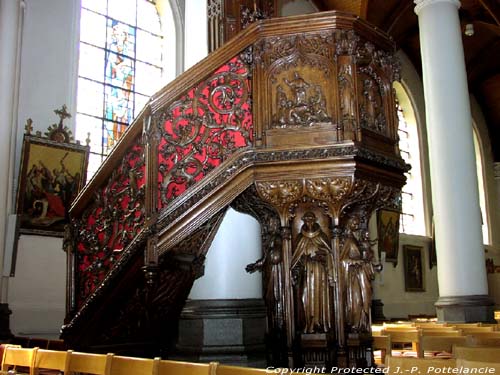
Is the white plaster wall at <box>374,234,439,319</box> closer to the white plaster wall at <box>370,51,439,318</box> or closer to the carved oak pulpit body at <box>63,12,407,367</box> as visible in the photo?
the white plaster wall at <box>370,51,439,318</box>

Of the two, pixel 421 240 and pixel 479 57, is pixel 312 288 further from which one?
pixel 479 57

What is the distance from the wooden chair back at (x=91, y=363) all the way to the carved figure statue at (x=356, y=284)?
6.41 feet

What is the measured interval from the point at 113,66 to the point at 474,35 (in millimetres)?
12037

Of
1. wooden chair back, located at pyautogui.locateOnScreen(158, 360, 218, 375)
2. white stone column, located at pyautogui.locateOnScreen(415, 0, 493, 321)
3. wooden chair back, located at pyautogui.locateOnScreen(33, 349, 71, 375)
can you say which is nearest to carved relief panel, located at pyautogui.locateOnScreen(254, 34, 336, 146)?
wooden chair back, located at pyautogui.locateOnScreen(158, 360, 218, 375)

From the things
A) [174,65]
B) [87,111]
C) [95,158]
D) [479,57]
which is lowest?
[95,158]

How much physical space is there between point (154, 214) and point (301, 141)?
49.8 inches

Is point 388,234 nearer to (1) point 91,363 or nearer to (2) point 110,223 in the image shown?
(2) point 110,223

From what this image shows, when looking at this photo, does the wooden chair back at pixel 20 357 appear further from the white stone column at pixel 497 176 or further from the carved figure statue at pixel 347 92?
the white stone column at pixel 497 176

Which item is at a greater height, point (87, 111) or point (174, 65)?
point (174, 65)

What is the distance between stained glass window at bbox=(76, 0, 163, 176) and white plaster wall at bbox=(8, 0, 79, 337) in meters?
0.59

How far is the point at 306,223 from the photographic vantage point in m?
4.77

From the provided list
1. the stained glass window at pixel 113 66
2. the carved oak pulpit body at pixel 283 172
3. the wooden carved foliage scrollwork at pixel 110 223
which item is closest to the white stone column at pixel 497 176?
the stained glass window at pixel 113 66

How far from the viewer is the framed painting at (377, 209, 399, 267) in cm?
1502

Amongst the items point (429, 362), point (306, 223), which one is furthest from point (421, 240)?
point (429, 362)
